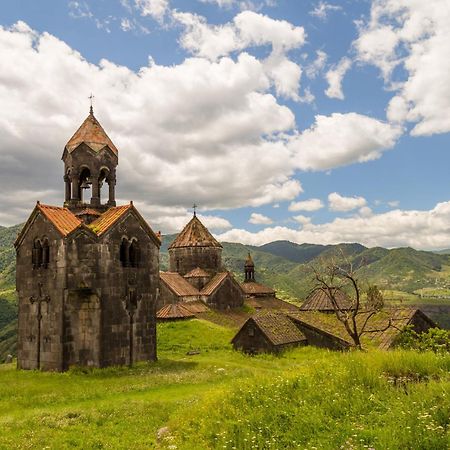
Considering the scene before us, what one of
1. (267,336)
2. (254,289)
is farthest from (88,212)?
(254,289)

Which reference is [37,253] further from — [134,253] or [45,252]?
[134,253]

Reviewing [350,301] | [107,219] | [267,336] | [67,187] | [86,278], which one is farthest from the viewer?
[350,301]

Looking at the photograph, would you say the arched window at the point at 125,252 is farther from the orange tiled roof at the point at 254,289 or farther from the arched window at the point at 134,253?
the orange tiled roof at the point at 254,289

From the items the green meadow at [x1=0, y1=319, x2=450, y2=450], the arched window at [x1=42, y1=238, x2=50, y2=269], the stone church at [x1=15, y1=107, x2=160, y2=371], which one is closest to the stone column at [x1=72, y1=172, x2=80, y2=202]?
the stone church at [x1=15, y1=107, x2=160, y2=371]

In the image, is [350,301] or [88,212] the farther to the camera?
[350,301]

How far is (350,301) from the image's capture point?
3622cm

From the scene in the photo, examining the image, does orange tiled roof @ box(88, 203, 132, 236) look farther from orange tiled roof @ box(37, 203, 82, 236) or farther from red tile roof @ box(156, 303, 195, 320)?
red tile roof @ box(156, 303, 195, 320)

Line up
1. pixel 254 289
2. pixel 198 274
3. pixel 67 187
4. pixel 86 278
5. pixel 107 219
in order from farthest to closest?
pixel 254 289 → pixel 198 274 → pixel 67 187 → pixel 107 219 → pixel 86 278

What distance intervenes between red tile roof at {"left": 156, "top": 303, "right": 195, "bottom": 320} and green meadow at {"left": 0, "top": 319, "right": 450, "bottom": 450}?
2067 centimetres

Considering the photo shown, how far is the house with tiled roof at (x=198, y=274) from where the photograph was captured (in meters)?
48.1

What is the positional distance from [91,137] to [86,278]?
971 centimetres

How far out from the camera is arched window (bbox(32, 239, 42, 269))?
967 inches

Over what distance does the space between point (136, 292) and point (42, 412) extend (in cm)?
1030

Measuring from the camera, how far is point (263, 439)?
9.23m
